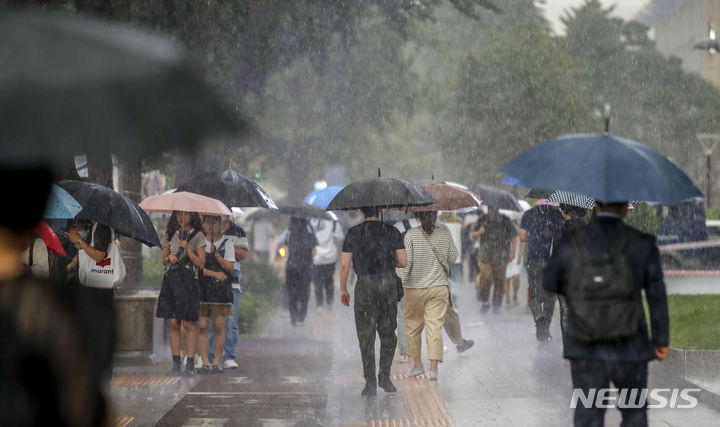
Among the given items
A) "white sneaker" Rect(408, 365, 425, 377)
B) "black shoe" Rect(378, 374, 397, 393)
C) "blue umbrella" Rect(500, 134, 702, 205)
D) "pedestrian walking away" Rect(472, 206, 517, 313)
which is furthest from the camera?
"pedestrian walking away" Rect(472, 206, 517, 313)

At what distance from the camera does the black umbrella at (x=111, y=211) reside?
9.49 m

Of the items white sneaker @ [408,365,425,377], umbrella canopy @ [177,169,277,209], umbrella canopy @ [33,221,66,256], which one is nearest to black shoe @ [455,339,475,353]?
white sneaker @ [408,365,425,377]

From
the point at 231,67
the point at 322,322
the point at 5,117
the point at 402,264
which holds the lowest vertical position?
the point at 322,322

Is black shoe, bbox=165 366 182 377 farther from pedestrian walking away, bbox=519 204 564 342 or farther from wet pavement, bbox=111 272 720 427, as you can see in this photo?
pedestrian walking away, bbox=519 204 564 342

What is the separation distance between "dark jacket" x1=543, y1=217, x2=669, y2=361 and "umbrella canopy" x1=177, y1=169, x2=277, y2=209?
6.78 meters

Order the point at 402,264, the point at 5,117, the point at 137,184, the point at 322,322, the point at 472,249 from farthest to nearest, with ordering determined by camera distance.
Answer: the point at 472,249 → the point at 322,322 → the point at 137,184 → the point at 402,264 → the point at 5,117

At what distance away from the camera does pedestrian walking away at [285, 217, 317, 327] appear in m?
17.6

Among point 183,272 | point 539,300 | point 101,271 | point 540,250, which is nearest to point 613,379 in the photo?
point 101,271

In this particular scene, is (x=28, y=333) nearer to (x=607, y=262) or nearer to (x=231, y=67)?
(x=607, y=262)

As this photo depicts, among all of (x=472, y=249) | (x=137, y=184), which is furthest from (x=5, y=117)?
(x=472, y=249)

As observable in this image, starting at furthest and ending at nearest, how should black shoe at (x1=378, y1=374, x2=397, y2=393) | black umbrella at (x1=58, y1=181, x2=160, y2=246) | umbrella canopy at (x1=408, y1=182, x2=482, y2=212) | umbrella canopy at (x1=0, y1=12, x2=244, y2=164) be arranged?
umbrella canopy at (x1=408, y1=182, x2=482, y2=212) → black shoe at (x1=378, y1=374, x2=397, y2=393) → black umbrella at (x1=58, y1=181, x2=160, y2=246) → umbrella canopy at (x1=0, y1=12, x2=244, y2=164)

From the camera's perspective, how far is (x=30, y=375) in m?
2.74

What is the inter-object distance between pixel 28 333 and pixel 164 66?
71 cm

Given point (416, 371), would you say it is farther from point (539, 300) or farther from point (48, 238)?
point (48, 238)
